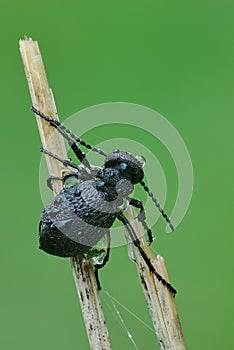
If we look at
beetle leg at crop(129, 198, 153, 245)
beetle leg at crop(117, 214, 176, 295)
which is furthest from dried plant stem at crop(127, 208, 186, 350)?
beetle leg at crop(129, 198, 153, 245)

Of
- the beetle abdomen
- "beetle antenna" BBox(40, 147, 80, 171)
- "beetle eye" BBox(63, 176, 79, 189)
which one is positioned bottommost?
the beetle abdomen

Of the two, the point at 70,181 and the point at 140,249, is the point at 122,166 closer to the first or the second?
the point at 70,181

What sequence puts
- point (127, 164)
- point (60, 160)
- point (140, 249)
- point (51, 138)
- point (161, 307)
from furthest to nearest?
point (127, 164), point (51, 138), point (60, 160), point (140, 249), point (161, 307)

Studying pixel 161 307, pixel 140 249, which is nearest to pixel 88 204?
pixel 140 249

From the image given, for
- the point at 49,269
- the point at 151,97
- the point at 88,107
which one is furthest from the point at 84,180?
the point at 151,97

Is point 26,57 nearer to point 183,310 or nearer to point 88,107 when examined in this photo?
point 88,107

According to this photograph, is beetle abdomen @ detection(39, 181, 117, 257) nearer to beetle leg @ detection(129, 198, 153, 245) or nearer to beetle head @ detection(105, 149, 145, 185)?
beetle leg @ detection(129, 198, 153, 245)
